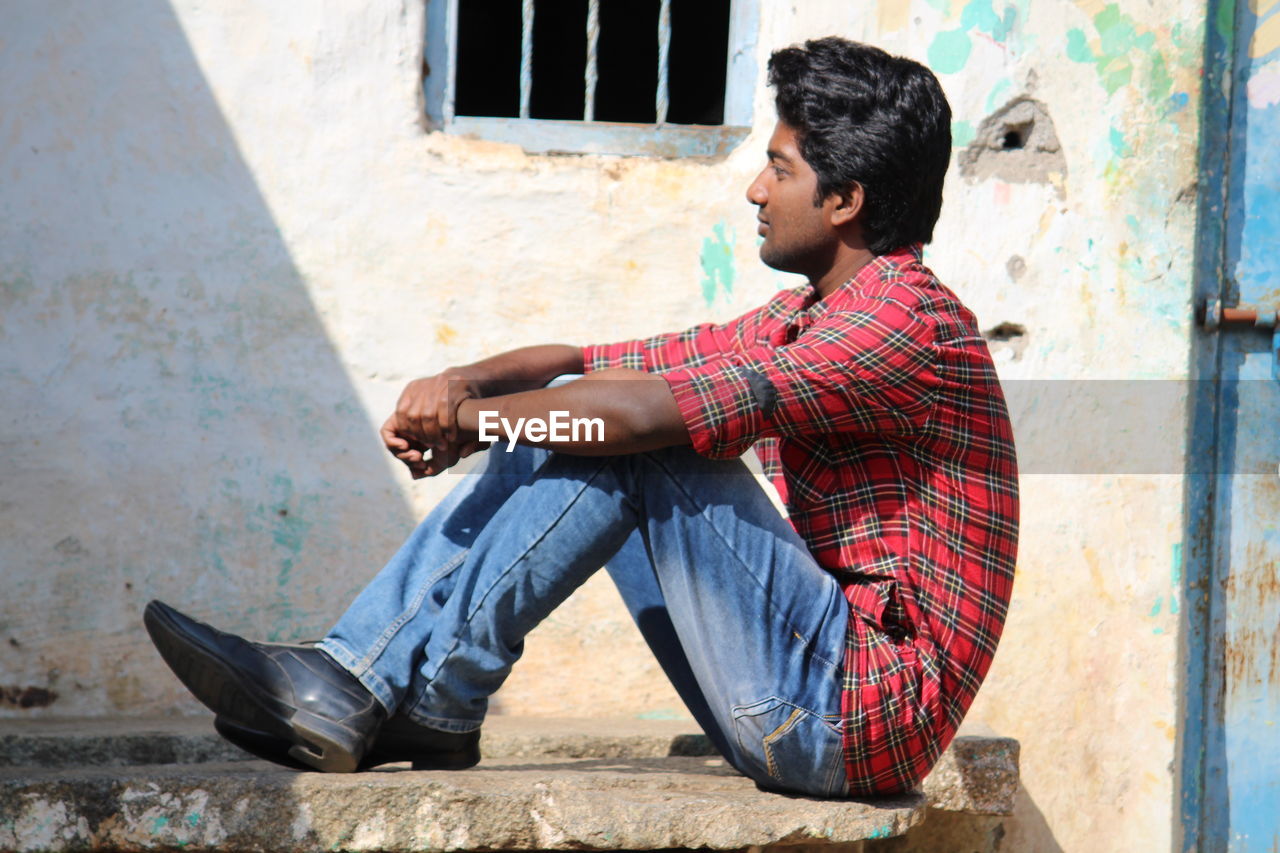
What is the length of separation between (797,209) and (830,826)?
3.62ft

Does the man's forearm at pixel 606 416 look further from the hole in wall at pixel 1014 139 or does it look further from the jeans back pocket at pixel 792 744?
the hole in wall at pixel 1014 139

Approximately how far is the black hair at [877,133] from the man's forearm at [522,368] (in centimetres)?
69

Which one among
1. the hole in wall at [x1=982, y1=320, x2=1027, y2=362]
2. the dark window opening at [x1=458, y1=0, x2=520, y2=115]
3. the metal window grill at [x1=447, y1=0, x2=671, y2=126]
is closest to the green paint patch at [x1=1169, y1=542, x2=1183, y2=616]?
the hole in wall at [x1=982, y1=320, x2=1027, y2=362]

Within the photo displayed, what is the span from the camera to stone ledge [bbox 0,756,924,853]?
226 cm

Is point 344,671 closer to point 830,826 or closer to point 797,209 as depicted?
point 830,826

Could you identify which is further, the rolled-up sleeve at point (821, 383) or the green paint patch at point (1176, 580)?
the green paint patch at point (1176, 580)

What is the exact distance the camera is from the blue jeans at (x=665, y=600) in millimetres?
2219

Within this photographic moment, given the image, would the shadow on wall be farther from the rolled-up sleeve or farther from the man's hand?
the rolled-up sleeve

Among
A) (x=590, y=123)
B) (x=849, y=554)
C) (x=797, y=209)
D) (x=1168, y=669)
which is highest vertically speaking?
(x=590, y=123)

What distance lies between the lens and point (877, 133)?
241cm

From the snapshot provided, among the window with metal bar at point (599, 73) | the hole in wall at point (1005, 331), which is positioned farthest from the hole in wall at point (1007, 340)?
the window with metal bar at point (599, 73)

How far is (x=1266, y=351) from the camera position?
3.46m

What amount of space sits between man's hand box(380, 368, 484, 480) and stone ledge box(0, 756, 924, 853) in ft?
1.82

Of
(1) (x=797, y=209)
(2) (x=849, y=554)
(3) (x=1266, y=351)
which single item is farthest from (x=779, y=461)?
(3) (x=1266, y=351)
